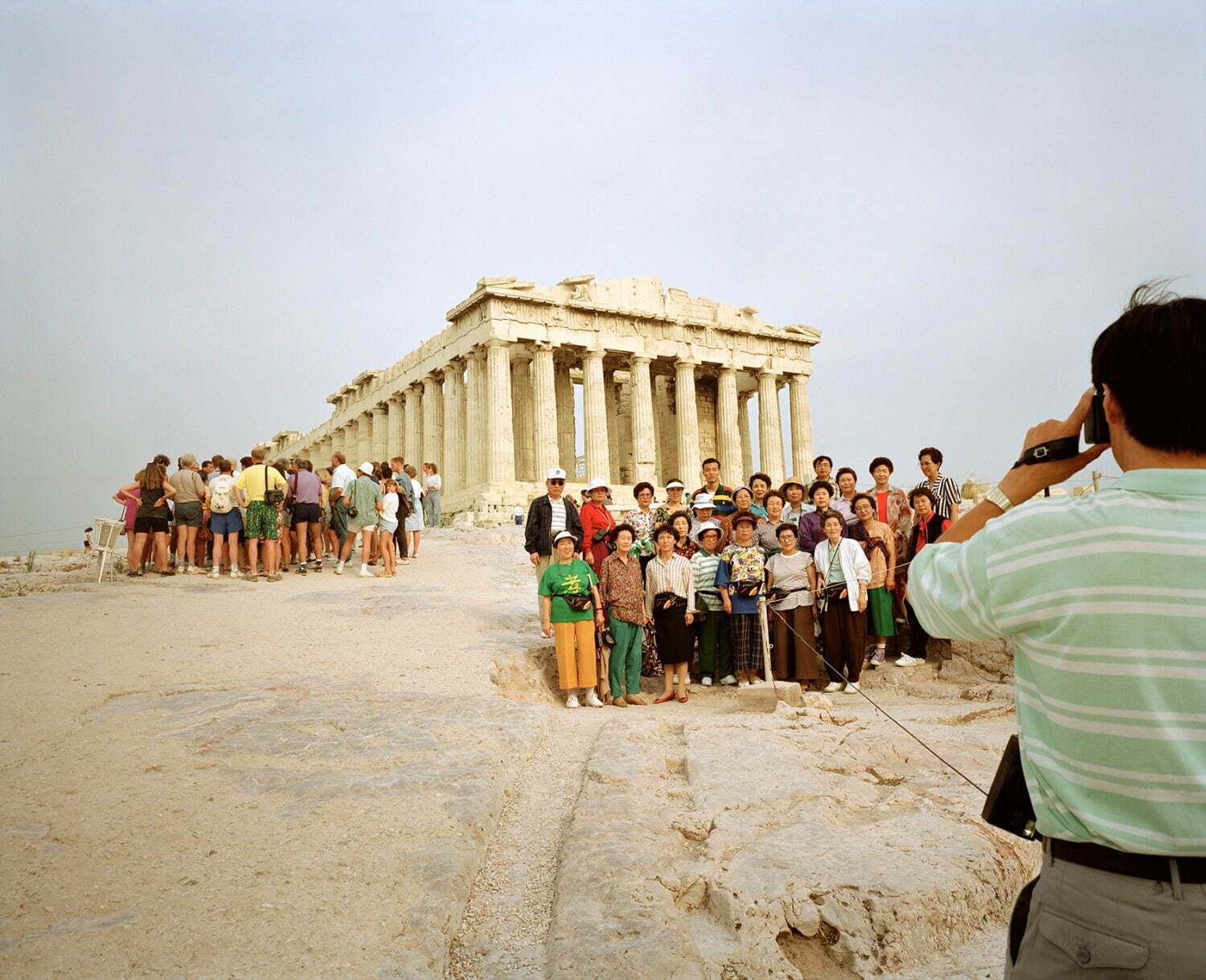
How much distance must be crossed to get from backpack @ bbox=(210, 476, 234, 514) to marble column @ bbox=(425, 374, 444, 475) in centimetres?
2010

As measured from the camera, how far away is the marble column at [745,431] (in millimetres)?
37250

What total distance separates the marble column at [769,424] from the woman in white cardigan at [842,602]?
85.0 ft

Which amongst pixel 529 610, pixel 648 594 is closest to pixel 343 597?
pixel 529 610

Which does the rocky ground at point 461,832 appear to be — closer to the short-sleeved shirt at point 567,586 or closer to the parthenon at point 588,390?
the short-sleeved shirt at point 567,586

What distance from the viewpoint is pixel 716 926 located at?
11.4 feet

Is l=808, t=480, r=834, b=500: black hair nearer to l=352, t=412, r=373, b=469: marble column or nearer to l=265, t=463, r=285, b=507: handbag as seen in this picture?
l=265, t=463, r=285, b=507: handbag

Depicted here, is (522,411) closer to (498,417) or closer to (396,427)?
(498,417)

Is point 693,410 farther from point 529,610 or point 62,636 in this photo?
point 62,636

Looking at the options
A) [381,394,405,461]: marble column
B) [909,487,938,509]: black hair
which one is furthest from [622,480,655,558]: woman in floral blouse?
[381,394,405,461]: marble column

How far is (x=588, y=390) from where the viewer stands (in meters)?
31.1

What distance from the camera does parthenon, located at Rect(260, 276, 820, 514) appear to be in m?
29.3

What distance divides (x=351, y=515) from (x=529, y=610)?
4.55m

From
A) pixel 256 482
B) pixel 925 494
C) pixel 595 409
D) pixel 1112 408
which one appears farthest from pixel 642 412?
pixel 1112 408

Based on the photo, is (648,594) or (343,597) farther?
(343,597)
